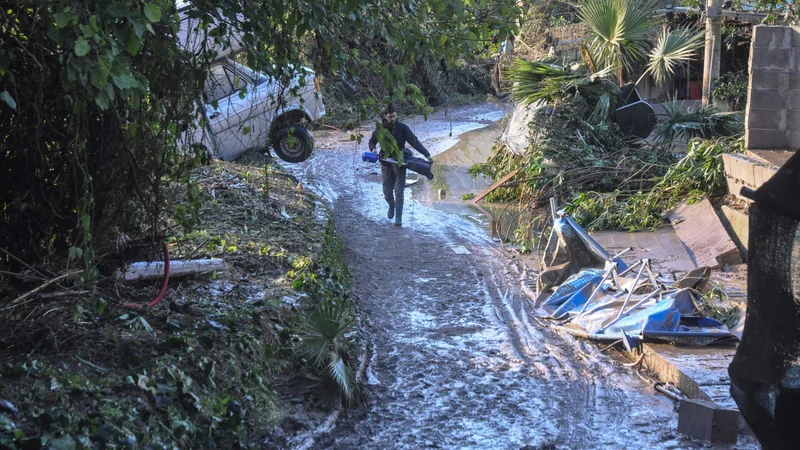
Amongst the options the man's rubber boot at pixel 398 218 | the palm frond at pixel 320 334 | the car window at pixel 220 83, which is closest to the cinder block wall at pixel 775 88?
the man's rubber boot at pixel 398 218

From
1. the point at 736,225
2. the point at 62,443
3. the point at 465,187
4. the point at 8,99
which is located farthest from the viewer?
the point at 465,187

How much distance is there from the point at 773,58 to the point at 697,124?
2640mm

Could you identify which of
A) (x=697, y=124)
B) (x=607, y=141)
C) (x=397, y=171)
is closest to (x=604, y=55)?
(x=607, y=141)

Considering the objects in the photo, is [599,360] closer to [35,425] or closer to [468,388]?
[468,388]

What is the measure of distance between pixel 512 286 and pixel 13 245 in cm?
543

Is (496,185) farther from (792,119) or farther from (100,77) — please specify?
(100,77)

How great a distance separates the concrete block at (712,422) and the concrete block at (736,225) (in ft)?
15.6

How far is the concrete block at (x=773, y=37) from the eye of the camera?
945 cm

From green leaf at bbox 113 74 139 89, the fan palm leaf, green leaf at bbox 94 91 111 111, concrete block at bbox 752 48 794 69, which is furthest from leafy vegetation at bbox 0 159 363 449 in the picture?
the fan palm leaf

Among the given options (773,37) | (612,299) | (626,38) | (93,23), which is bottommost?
(612,299)

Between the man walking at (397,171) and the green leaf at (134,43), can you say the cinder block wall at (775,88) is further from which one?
the green leaf at (134,43)

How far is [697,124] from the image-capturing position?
1213cm

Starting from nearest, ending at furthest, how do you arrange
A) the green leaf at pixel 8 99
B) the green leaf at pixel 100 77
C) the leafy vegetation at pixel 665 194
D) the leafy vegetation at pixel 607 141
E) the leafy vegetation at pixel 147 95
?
the green leaf at pixel 100 77, the green leaf at pixel 8 99, the leafy vegetation at pixel 147 95, the leafy vegetation at pixel 665 194, the leafy vegetation at pixel 607 141

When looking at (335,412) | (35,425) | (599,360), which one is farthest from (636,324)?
(35,425)
